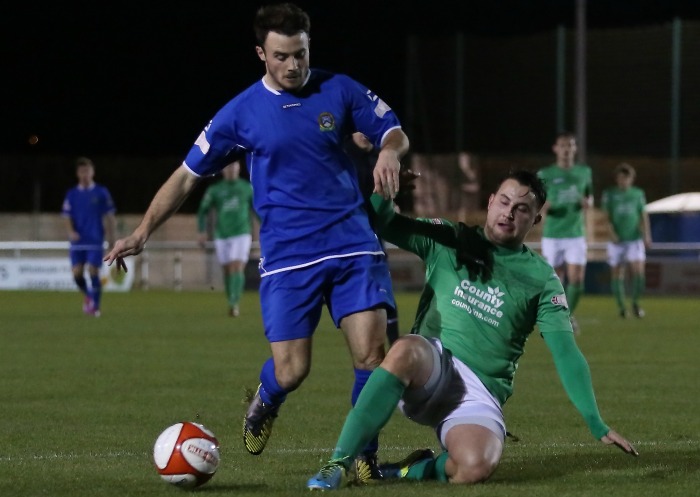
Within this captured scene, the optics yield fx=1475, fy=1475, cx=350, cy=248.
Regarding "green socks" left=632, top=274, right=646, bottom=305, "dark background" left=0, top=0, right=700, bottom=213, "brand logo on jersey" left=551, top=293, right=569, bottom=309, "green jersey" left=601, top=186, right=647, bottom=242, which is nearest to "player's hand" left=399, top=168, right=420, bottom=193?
"brand logo on jersey" left=551, top=293, right=569, bottom=309

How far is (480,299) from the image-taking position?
6719 millimetres

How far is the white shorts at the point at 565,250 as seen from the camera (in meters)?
17.9

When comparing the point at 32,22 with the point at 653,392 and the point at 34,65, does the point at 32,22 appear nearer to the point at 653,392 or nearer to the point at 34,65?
the point at 34,65

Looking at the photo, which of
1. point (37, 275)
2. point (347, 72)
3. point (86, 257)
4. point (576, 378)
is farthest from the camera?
point (347, 72)

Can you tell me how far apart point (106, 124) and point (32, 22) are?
3.68 m

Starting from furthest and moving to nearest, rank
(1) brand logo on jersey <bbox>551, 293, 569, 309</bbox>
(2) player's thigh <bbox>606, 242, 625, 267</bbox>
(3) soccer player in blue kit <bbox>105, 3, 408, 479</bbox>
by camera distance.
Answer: (2) player's thigh <bbox>606, 242, 625, 267</bbox>
(3) soccer player in blue kit <bbox>105, 3, 408, 479</bbox>
(1) brand logo on jersey <bbox>551, 293, 569, 309</bbox>

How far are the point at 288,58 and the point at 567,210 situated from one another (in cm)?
1154

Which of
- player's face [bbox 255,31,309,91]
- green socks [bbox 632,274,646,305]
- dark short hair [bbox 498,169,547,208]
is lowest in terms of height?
green socks [bbox 632,274,646,305]

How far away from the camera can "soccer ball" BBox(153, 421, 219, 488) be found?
6.37 metres

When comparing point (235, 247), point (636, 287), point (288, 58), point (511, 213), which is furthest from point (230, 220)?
point (511, 213)

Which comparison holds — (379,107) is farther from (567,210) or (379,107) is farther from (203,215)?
(203,215)

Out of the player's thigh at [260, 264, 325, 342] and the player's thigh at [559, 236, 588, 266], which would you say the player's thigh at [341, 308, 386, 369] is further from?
the player's thigh at [559, 236, 588, 266]

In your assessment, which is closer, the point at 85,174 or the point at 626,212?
the point at 85,174

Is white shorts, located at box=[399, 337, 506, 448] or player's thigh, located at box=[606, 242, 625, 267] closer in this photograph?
white shorts, located at box=[399, 337, 506, 448]
